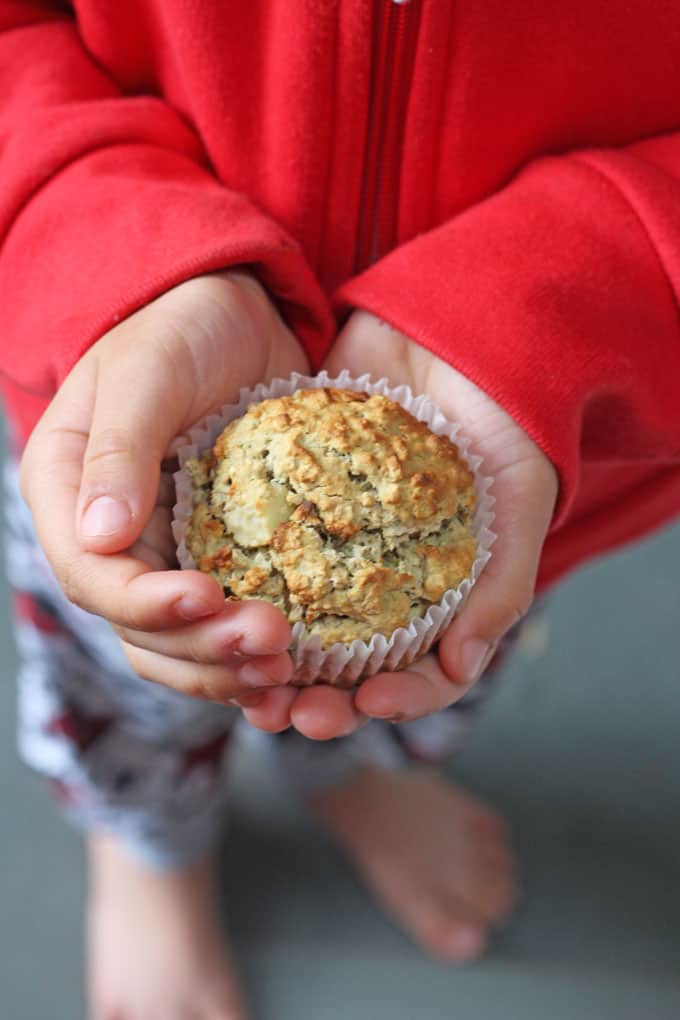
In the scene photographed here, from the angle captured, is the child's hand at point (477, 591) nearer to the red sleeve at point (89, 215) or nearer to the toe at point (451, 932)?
the red sleeve at point (89, 215)

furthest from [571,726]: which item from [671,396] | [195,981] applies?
[671,396]

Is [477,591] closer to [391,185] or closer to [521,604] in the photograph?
[521,604]

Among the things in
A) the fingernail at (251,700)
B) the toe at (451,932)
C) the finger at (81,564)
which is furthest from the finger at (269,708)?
the toe at (451,932)

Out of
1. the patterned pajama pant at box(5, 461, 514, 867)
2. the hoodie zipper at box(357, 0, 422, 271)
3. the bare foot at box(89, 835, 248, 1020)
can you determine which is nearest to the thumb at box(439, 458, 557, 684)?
the hoodie zipper at box(357, 0, 422, 271)

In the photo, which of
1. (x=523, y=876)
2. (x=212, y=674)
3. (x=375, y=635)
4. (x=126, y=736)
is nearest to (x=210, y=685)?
(x=212, y=674)

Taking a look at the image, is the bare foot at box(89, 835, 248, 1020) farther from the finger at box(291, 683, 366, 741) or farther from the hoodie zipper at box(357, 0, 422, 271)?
the hoodie zipper at box(357, 0, 422, 271)

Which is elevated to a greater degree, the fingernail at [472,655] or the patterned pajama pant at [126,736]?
the fingernail at [472,655]

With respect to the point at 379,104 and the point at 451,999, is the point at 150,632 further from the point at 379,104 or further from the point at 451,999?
the point at 451,999
